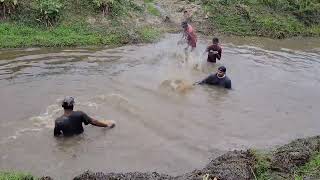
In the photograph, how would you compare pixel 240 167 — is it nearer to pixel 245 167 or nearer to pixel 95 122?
pixel 245 167

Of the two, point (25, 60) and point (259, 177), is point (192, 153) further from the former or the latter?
point (25, 60)

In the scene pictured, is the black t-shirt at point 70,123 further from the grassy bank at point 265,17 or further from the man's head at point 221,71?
the grassy bank at point 265,17

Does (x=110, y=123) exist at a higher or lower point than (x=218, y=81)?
lower

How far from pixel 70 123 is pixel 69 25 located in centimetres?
832

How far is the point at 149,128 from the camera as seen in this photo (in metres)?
9.96

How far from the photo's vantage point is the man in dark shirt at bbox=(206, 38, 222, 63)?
1446 centimetres

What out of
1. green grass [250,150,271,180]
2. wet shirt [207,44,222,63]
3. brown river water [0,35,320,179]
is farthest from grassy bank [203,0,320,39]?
green grass [250,150,271,180]

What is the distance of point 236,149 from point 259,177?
57.5 inches

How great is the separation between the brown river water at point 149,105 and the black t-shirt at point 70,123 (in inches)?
7.0

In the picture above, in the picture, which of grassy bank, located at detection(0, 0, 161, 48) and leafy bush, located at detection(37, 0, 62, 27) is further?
leafy bush, located at detection(37, 0, 62, 27)

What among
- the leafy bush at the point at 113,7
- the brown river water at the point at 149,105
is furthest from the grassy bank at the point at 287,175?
the leafy bush at the point at 113,7

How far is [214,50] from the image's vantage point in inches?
573

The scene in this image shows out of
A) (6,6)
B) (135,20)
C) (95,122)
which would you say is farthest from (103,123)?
(135,20)

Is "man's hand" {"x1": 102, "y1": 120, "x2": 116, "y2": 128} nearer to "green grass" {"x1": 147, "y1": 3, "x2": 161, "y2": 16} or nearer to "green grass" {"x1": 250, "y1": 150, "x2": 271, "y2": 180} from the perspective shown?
"green grass" {"x1": 250, "y1": 150, "x2": 271, "y2": 180}
